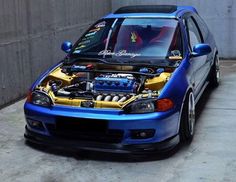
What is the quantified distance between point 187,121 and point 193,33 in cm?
183

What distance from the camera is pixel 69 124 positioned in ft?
15.6

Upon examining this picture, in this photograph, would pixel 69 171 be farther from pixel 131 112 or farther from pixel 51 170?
pixel 131 112

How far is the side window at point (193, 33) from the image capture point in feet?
20.6

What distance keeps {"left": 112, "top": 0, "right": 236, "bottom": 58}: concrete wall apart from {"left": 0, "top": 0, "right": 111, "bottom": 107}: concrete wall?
3232mm

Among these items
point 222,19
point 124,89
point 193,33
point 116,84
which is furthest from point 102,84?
point 222,19

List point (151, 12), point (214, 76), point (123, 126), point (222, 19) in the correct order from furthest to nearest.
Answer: point (222, 19) → point (214, 76) → point (151, 12) → point (123, 126)

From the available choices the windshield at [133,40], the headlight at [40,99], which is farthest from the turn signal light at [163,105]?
the headlight at [40,99]

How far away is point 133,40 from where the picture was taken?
19.3 ft

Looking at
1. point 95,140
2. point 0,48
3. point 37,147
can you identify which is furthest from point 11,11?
point 95,140

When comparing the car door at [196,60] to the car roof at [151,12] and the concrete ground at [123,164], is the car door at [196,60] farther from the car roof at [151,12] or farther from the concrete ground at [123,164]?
the concrete ground at [123,164]

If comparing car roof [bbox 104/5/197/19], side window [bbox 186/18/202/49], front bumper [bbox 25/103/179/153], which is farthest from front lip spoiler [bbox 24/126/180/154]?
car roof [bbox 104/5/197/19]

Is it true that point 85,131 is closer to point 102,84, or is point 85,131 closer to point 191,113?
point 102,84

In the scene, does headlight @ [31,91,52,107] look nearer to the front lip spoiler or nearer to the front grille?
the front grille

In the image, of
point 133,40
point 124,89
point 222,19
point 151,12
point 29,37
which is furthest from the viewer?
point 222,19
